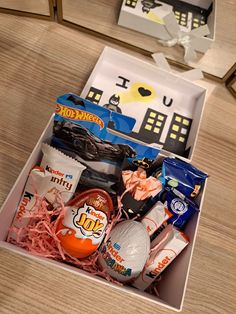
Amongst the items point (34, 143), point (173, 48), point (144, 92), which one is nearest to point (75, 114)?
point (34, 143)

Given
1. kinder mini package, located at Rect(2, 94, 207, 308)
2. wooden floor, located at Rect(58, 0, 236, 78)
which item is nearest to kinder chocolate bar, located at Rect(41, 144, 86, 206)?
kinder mini package, located at Rect(2, 94, 207, 308)

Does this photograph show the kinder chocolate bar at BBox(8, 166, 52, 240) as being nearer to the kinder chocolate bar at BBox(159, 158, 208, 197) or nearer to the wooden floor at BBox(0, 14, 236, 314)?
the wooden floor at BBox(0, 14, 236, 314)

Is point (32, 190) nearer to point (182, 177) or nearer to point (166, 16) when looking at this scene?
point (182, 177)

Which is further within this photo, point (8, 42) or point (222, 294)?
point (8, 42)

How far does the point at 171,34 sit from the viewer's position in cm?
85

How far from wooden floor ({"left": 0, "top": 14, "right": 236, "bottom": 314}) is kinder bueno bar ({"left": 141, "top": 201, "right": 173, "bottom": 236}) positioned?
0.38ft

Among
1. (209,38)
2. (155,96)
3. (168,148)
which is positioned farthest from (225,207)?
(209,38)

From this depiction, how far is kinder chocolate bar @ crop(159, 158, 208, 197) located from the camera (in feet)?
1.91

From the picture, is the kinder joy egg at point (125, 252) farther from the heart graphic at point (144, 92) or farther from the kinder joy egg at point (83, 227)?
the heart graphic at point (144, 92)

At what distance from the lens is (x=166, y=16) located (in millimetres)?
844

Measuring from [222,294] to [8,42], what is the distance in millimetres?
688

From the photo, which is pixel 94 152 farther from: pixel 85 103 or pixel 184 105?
pixel 184 105

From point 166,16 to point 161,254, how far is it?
A: 582 millimetres

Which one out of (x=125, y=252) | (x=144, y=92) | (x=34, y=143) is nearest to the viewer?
(x=125, y=252)
